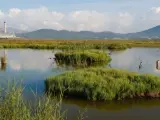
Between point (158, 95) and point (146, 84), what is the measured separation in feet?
2.90

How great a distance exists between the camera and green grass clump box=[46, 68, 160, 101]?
17.4 meters

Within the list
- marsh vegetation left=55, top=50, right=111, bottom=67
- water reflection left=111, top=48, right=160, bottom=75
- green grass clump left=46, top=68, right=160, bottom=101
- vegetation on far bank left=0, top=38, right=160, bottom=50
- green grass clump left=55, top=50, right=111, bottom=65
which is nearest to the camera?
green grass clump left=46, top=68, right=160, bottom=101

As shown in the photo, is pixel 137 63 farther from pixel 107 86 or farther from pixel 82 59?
pixel 107 86

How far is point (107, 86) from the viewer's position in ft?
57.9

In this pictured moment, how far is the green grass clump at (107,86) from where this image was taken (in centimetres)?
1736

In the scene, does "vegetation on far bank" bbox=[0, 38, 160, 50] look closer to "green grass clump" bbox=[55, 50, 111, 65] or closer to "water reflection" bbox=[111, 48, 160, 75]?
"water reflection" bbox=[111, 48, 160, 75]

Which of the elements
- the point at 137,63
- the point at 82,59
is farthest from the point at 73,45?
the point at 137,63

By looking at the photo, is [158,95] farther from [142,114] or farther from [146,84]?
[142,114]

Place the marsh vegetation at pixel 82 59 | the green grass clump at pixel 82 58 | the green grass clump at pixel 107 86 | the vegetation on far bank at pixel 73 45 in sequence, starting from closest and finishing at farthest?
the green grass clump at pixel 107 86 → the marsh vegetation at pixel 82 59 → the green grass clump at pixel 82 58 → the vegetation on far bank at pixel 73 45

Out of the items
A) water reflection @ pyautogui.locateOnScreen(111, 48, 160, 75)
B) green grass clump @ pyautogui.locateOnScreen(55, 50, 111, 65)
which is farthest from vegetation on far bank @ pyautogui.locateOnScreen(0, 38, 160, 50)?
green grass clump @ pyautogui.locateOnScreen(55, 50, 111, 65)

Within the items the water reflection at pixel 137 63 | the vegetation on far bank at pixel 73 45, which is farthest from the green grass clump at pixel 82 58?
the vegetation on far bank at pixel 73 45

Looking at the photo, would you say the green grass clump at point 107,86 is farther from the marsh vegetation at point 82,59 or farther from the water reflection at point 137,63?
the marsh vegetation at point 82,59

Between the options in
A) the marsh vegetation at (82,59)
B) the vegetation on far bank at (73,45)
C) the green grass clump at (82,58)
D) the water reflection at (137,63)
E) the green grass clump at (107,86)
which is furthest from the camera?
the vegetation on far bank at (73,45)

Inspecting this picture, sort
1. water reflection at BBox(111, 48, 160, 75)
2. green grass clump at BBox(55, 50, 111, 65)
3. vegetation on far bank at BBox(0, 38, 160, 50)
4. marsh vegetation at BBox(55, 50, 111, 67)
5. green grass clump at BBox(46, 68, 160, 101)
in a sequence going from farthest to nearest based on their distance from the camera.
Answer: vegetation on far bank at BBox(0, 38, 160, 50), green grass clump at BBox(55, 50, 111, 65), marsh vegetation at BBox(55, 50, 111, 67), water reflection at BBox(111, 48, 160, 75), green grass clump at BBox(46, 68, 160, 101)
